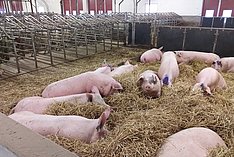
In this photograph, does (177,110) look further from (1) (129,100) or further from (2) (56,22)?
(2) (56,22)

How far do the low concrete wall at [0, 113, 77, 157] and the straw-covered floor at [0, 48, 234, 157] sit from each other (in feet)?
2.59

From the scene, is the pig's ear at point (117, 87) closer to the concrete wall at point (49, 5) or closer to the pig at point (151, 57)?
the pig at point (151, 57)

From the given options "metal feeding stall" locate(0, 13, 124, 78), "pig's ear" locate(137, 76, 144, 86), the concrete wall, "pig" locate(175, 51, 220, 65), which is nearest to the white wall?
"metal feeding stall" locate(0, 13, 124, 78)

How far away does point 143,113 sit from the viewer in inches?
86.4

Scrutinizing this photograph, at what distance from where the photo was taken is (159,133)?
1.79 meters

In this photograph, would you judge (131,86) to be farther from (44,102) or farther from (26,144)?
(26,144)

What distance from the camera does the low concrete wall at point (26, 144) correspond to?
0.77m

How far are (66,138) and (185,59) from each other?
11.3 feet

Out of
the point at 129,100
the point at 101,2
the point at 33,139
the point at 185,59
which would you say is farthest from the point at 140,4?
the point at 33,139

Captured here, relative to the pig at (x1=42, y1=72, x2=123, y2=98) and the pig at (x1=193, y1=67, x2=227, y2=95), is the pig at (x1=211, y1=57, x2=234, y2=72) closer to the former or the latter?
the pig at (x1=193, y1=67, x2=227, y2=95)

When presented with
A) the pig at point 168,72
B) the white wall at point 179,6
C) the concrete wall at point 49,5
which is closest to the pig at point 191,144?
the pig at point 168,72

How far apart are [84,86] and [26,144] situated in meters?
2.14

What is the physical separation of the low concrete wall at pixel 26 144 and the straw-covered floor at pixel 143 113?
0.79 meters

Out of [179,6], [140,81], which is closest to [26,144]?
[140,81]
